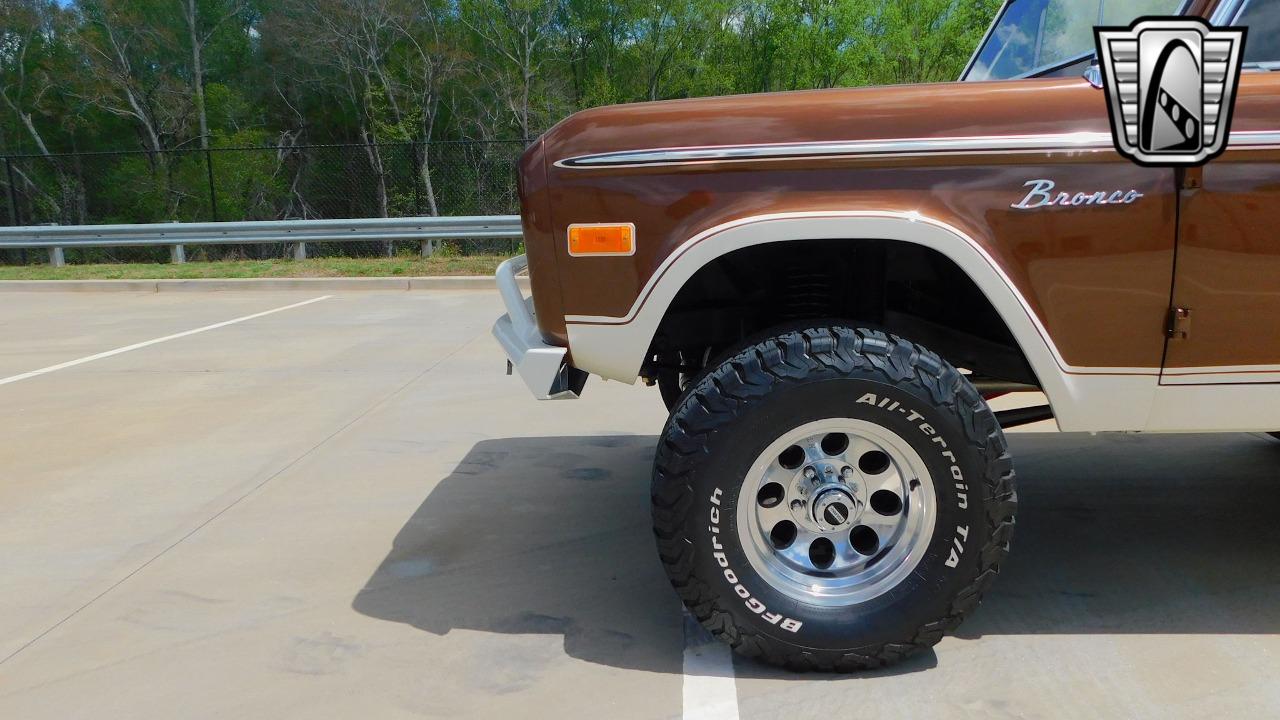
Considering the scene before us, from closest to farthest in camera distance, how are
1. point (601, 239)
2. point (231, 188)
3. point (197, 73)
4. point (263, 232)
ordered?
point (601, 239) < point (263, 232) < point (231, 188) < point (197, 73)

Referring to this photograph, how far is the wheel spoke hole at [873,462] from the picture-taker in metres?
2.61

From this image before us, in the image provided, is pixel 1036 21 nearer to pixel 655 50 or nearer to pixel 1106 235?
pixel 1106 235

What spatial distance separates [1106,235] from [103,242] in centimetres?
1664

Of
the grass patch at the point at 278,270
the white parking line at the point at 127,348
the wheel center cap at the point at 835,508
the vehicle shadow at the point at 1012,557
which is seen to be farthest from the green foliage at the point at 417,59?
the wheel center cap at the point at 835,508

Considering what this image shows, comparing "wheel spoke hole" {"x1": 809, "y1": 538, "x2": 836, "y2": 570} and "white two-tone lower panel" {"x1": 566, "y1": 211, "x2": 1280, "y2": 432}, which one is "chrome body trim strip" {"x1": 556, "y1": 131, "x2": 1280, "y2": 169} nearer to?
"white two-tone lower panel" {"x1": 566, "y1": 211, "x2": 1280, "y2": 432}

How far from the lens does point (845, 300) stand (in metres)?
3.00

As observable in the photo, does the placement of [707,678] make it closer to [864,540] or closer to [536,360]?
[864,540]

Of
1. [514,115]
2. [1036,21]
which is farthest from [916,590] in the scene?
[514,115]

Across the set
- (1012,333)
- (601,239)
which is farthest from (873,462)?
(601,239)

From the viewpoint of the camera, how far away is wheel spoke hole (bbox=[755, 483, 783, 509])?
264 cm

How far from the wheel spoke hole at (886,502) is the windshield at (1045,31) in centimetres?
165

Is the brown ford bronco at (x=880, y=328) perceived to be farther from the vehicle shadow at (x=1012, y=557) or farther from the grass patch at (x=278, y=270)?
the grass patch at (x=278, y=270)

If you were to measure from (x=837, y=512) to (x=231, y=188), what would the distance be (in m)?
32.6

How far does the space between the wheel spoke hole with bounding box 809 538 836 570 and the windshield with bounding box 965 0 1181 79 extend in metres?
1.85
